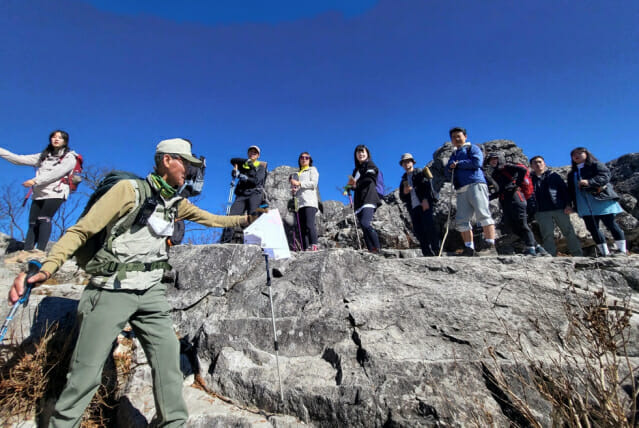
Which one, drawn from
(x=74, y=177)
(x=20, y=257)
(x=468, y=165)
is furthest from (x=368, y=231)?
(x=20, y=257)

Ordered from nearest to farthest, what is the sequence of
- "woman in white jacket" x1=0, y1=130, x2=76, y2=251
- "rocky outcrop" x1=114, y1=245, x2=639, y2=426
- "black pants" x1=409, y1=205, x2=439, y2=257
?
"rocky outcrop" x1=114, y1=245, x2=639, y2=426
"woman in white jacket" x1=0, y1=130, x2=76, y2=251
"black pants" x1=409, y1=205, x2=439, y2=257

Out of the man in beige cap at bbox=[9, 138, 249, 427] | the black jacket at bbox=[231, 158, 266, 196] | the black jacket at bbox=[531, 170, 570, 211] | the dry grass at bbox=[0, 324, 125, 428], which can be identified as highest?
the black jacket at bbox=[231, 158, 266, 196]

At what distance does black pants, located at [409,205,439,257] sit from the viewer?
273 inches

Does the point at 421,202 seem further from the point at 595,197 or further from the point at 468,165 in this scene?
the point at 595,197

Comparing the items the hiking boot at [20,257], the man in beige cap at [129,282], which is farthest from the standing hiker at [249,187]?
the hiking boot at [20,257]

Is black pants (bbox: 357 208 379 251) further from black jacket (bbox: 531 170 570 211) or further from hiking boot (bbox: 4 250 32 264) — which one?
hiking boot (bbox: 4 250 32 264)

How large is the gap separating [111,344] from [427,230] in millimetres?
6181

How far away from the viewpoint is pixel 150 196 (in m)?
2.92

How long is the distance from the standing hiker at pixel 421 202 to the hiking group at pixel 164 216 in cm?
3

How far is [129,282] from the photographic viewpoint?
271 centimetres

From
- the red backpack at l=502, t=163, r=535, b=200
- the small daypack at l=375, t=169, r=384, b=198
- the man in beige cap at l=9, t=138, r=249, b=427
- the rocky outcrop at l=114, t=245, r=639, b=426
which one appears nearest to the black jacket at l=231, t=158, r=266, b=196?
the rocky outcrop at l=114, t=245, r=639, b=426

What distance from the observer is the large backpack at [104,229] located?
2.71 m

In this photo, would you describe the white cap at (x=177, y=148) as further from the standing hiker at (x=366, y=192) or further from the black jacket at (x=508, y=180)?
the black jacket at (x=508, y=180)

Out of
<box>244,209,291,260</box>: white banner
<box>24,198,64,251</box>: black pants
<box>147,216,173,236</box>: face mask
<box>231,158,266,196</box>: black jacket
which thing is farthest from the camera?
<box>231,158,266,196</box>: black jacket
